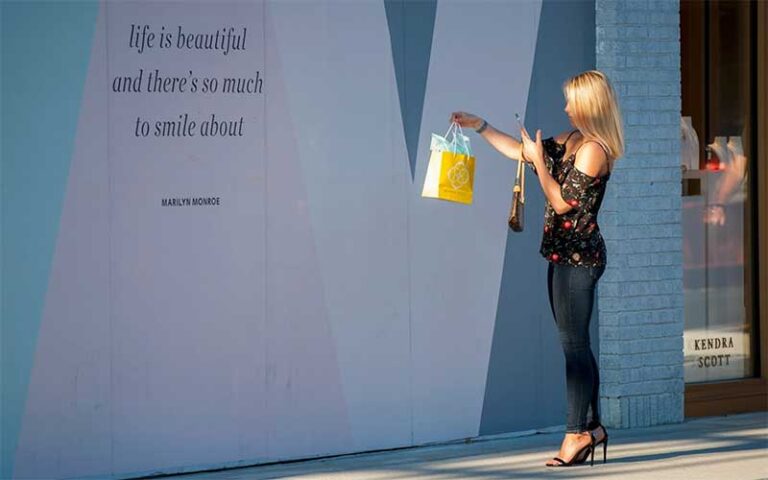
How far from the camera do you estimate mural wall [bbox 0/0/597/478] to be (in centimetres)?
652

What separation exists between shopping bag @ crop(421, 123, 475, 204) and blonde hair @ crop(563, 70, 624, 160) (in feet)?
Answer: 1.96

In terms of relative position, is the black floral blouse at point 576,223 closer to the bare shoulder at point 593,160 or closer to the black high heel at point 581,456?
the bare shoulder at point 593,160

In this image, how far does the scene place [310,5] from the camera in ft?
23.7

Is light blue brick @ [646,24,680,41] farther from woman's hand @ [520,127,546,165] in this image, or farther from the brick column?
woman's hand @ [520,127,546,165]

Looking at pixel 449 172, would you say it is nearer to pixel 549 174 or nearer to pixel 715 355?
pixel 549 174

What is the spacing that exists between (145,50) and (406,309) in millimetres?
2001

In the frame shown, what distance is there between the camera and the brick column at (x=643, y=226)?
26.7 feet

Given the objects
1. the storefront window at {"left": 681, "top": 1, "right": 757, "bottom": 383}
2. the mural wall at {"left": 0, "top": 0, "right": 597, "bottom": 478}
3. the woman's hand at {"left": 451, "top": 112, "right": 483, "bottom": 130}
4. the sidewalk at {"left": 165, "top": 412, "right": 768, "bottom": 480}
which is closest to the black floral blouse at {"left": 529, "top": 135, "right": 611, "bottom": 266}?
the woman's hand at {"left": 451, "top": 112, "right": 483, "bottom": 130}

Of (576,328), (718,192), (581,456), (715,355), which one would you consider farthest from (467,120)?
(715,355)

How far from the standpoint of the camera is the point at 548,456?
7.18m

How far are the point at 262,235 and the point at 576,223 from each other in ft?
5.35

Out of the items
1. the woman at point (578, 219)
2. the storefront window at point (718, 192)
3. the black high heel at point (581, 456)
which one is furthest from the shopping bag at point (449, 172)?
the storefront window at point (718, 192)

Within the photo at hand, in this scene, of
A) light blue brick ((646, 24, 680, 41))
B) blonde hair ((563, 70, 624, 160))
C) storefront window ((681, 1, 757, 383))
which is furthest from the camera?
storefront window ((681, 1, 757, 383))

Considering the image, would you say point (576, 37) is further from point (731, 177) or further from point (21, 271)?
point (21, 271)
